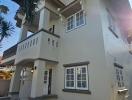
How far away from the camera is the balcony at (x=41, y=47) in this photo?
8.62m

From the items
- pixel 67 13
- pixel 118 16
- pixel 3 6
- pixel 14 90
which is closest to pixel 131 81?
pixel 118 16

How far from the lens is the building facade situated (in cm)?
729

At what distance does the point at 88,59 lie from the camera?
7863 mm

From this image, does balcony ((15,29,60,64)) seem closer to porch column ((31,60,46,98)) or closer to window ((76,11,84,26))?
porch column ((31,60,46,98))

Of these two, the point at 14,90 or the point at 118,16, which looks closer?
the point at 14,90

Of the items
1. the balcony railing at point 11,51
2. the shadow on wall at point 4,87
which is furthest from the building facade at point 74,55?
the shadow on wall at point 4,87

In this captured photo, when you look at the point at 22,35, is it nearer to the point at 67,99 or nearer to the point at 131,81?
the point at 67,99

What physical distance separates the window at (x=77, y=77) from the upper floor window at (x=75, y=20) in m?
3.29

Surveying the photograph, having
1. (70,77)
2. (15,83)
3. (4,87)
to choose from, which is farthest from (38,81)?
(4,87)

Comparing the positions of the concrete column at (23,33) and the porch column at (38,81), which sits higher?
the concrete column at (23,33)

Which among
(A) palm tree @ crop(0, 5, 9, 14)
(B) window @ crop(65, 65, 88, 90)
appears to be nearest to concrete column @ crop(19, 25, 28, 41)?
(A) palm tree @ crop(0, 5, 9, 14)

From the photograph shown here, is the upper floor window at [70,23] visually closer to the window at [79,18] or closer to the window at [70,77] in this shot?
the window at [79,18]

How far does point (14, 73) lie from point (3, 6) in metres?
5.98

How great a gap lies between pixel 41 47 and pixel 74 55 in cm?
240
